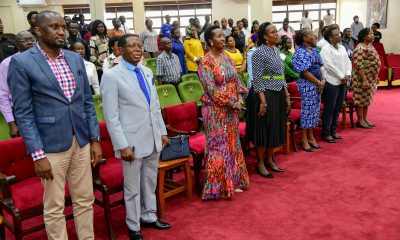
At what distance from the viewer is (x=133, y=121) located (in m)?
2.44

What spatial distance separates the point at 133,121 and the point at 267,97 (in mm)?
1560

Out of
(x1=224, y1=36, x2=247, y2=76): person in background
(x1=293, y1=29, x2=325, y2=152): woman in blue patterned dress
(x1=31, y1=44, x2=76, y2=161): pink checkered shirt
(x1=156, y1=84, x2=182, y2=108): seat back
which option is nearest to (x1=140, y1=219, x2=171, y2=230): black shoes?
(x1=31, y1=44, x2=76, y2=161): pink checkered shirt

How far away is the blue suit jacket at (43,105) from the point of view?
6.23ft

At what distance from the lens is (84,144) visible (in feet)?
7.03

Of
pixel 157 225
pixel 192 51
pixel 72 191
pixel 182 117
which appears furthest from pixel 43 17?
pixel 192 51

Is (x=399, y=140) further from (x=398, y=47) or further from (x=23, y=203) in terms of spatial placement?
(x=398, y=47)

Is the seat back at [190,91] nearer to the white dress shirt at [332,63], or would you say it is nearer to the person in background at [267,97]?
the person in background at [267,97]

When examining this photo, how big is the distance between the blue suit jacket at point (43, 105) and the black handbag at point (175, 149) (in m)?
0.94

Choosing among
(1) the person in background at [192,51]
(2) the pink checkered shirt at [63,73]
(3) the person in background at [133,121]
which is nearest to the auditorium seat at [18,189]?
(3) the person in background at [133,121]

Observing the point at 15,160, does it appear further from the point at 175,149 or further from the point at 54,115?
the point at 175,149

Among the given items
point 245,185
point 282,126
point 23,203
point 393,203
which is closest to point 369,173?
point 393,203

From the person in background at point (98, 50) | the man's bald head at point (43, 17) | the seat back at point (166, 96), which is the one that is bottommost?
the seat back at point (166, 96)

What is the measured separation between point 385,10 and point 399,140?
8566mm

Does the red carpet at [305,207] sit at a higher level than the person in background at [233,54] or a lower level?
lower
